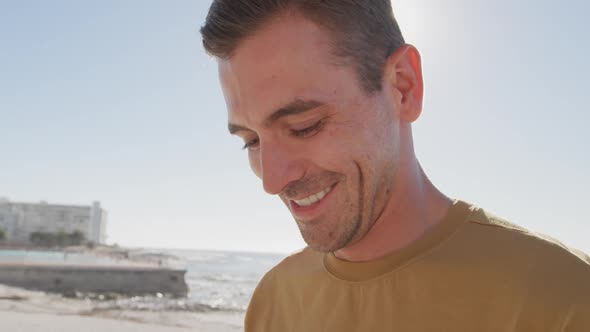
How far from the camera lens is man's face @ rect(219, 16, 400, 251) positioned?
994 millimetres

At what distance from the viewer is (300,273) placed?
134 centimetres

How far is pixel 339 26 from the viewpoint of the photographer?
3.42 feet

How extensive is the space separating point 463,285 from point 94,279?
95.9ft

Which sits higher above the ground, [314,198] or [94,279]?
[314,198]

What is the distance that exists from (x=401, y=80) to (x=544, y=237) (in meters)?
0.44

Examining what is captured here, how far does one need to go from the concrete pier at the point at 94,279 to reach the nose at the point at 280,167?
92.5 feet

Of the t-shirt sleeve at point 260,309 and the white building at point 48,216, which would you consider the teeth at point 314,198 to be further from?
the white building at point 48,216

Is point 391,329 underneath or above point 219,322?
above

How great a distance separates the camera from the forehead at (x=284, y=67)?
3.26 ft

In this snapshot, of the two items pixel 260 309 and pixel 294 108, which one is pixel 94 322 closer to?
pixel 260 309

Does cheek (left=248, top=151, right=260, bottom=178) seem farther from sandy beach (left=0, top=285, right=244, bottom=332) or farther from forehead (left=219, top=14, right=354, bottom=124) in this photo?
sandy beach (left=0, top=285, right=244, bottom=332)

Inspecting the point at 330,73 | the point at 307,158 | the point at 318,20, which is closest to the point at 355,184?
the point at 307,158

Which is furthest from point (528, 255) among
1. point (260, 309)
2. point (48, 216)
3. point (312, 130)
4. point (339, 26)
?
point (48, 216)

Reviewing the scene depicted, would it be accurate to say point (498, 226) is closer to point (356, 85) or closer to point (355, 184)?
point (355, 184)
